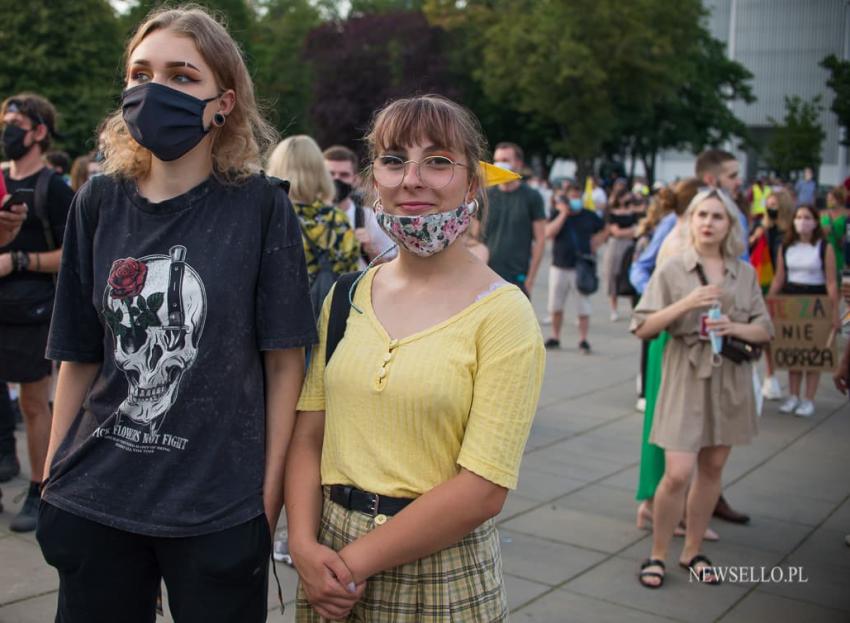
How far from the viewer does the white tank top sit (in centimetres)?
879

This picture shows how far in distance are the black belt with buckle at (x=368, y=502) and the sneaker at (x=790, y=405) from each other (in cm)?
747

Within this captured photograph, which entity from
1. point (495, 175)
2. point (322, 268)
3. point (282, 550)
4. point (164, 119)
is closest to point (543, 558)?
point (282, 550)

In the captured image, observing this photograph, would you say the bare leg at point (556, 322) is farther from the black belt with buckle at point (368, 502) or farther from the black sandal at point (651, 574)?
the black belt with buckle at point (368, 502)

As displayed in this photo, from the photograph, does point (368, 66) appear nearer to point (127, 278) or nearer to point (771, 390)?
point (771, 390)

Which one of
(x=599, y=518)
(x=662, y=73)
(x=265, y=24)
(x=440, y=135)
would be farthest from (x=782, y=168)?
(x=440, y=135)

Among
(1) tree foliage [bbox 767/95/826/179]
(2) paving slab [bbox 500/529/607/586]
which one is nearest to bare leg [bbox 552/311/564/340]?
(2) paving slab [bbox 500/529/607/586]

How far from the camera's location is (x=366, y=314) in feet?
7.98

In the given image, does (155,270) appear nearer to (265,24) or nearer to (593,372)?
(593,372)

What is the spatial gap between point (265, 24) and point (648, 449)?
59194 millimetres

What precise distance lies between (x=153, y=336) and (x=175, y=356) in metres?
0.07

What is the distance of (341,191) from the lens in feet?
19.2

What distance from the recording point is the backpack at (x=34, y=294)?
532cm

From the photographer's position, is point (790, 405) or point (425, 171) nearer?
point (425, 171)

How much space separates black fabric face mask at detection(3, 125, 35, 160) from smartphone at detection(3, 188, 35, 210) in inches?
12.1
